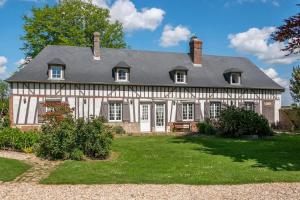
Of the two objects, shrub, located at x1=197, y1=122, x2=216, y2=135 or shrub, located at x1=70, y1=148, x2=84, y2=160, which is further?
shrub, located at x1=197, y1=122, x2=216, y2=135

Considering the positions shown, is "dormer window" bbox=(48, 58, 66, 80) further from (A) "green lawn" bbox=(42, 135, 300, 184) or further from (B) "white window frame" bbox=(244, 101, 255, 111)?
(B) "white window frame" bbox=(244, 101, 255, 111)

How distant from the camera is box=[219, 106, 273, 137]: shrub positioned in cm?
1675

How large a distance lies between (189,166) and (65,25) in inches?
892

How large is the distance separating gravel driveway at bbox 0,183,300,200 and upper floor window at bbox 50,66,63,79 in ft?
42.8

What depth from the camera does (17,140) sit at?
12.5m

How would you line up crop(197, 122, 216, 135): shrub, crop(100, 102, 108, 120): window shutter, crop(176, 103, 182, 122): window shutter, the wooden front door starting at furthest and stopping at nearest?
the wooden front door
crop(176, 103, 182, 122): window shutter
crop(100, 102, 108, 120): window shutter
crop(197, 122, 216, 135): shrub

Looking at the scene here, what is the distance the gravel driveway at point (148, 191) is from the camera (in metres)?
6.23

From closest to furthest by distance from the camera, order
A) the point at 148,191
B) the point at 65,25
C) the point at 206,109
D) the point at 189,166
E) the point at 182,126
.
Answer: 1. the point at 148,191
2. the point at 189,166
3. the point at 182,126
4. the point at 206,109
5. the point at 65,25

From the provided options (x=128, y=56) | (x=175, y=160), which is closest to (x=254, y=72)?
(x=128, y=56)

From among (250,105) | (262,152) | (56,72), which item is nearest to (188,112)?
(250,105)

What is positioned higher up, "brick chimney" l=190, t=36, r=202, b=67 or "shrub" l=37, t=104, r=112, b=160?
"brick chimney" l=190, t=36, r=202, b=67

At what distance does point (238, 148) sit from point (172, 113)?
9.46 metres

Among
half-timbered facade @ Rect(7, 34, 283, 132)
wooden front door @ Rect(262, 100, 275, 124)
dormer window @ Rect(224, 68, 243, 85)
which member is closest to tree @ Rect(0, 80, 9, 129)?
half-timbered facade @ Rect(7, 34, 283, 132)

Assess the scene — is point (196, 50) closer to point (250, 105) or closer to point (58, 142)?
point (250, 105)
